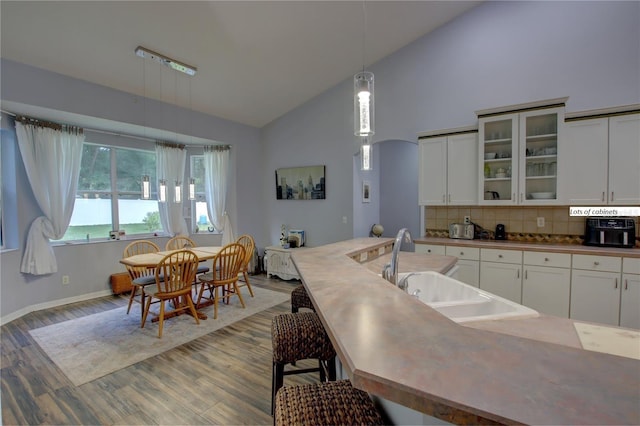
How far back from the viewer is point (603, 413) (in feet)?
1.63

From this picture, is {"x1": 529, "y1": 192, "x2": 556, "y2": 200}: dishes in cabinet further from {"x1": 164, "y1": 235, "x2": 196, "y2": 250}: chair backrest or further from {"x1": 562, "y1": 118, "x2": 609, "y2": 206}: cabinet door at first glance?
{"x1": 164, "y1": 235, "x2": 196, "y2": 250}: chair backrest

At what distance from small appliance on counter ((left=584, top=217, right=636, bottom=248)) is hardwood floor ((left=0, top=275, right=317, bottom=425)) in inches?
123

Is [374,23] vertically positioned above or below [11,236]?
above

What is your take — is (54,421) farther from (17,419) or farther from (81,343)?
(81,343)

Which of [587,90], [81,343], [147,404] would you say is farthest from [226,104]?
[587,90]

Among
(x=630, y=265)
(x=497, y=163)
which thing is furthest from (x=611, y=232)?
(x=497, y=163)

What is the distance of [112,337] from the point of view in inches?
116

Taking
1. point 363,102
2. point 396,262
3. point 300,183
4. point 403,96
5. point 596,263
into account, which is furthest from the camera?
point 300,183

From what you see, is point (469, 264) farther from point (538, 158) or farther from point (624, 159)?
point (624, 159)

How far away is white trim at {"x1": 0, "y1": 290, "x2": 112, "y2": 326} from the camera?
3.37 metres

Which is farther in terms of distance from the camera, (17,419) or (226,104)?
(226,104)

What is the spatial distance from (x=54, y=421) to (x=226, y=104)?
4.18 m

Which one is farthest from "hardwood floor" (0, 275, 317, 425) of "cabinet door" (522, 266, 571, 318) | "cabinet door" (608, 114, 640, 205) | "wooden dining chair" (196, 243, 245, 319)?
"cabinet door" (608, 114, 640, 205)

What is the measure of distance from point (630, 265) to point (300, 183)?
422cm
